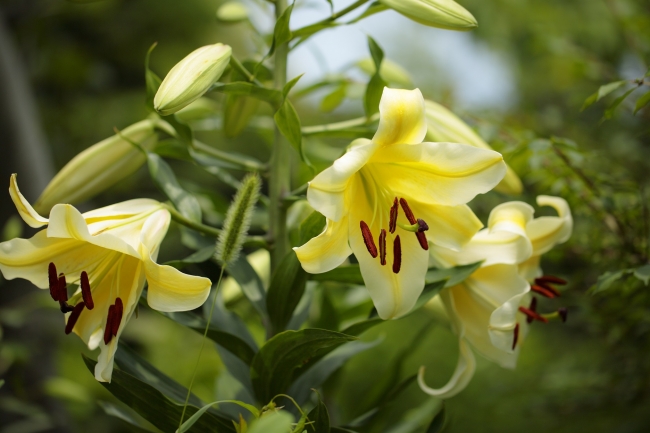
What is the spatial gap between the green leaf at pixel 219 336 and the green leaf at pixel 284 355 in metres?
0.03

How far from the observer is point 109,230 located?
0.53 metres

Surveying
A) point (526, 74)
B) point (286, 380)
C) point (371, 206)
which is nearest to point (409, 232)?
point (371, 206)

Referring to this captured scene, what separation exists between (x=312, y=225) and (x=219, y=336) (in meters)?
0.16

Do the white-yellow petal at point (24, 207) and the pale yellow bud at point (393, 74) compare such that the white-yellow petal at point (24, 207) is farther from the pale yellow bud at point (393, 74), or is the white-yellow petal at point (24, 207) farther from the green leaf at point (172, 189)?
the pale yellow bud at point (393, 74)

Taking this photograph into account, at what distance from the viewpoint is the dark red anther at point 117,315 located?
19.4 inches

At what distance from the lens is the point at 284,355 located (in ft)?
1.86

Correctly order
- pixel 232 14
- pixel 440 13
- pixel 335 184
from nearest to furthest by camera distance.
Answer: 1. pixel 335 184
2. pixel 440 13
3. pixel 232 14

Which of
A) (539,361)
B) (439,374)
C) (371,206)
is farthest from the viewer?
(439,374)

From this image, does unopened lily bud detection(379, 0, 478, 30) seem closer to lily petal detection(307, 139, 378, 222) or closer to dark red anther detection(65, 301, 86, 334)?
lily petal detection(307, 139, 378, 222)

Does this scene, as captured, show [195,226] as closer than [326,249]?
No

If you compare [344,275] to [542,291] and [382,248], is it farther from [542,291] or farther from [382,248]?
[542,291]

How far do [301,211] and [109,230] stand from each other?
30 cm

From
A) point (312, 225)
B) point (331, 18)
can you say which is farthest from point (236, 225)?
point (331, 18)

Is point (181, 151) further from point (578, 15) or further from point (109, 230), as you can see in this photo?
point (578, 15)
